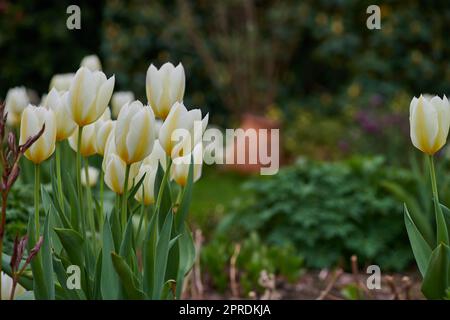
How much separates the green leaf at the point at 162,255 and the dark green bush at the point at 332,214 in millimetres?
2262

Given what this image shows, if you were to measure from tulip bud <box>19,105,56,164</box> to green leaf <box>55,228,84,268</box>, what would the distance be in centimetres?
14

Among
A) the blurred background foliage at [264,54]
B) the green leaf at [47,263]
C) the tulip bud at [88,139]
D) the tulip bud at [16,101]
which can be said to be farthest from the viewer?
the blurred background foliage at [264,54]

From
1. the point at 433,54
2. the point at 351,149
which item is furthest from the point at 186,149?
the point at 433,54

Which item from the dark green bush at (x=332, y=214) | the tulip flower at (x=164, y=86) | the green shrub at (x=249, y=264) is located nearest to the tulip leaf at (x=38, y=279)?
the tulip flower at (x=164, y=86)

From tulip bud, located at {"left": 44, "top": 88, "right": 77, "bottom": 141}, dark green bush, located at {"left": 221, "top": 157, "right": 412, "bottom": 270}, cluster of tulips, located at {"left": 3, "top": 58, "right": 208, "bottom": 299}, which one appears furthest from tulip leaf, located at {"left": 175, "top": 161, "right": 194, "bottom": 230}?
dark green bush, located at {"left": 221, "top": 157, "right": 412, "bottom": 270}

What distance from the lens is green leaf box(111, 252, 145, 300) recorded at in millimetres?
1259

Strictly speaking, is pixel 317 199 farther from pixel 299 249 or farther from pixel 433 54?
pixel 433 54

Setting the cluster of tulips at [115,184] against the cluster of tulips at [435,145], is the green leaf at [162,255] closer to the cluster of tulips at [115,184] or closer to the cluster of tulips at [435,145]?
the cluster of tulips at [115,184]

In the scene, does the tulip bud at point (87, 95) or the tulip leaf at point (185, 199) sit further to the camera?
the tulip leaf at point (185, 199)

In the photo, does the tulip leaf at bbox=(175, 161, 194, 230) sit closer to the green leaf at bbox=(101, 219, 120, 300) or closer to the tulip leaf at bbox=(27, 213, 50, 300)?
the green leaf at bbox=(101, 219, 120, 300)

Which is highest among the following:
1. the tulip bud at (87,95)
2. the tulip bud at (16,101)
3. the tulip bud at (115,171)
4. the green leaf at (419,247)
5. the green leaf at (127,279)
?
the tulip bud at (16,101)

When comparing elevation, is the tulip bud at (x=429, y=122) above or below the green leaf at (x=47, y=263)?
above

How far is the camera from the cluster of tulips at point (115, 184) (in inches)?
51.1

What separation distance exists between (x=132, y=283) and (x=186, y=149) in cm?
26
